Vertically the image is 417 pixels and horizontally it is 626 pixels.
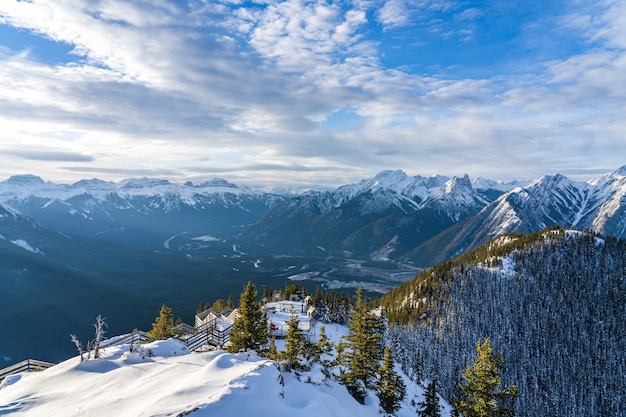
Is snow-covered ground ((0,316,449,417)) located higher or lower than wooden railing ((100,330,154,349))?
higher

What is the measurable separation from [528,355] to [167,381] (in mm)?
173867

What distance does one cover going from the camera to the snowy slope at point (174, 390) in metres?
23.6

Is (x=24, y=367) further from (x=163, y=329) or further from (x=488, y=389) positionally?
(x=488, y=389)

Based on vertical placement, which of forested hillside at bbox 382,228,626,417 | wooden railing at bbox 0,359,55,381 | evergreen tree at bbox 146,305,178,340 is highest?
wooden railing at bbox 0,359,55,381

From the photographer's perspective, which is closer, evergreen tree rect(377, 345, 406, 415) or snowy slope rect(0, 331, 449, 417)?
snowy slope rect(0, 331, 449, 417)

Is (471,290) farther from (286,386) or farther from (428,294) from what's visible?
(286,386)

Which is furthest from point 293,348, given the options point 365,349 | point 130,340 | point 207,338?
point 130,340

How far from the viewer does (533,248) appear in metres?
193

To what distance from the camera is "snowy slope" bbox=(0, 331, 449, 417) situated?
23.6 metres

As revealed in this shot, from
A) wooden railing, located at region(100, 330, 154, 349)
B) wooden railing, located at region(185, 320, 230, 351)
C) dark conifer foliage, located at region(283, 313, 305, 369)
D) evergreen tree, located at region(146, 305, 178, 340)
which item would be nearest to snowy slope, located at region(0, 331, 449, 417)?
dark conifer foliage, located at region(283, 313, 305, 369)

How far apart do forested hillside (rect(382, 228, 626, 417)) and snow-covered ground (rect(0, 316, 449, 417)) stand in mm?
115140

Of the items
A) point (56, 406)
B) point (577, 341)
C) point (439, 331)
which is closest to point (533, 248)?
point (577, 341)

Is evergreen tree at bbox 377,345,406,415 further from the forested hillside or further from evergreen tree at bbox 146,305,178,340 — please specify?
the forested hillside

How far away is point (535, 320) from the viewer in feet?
550
